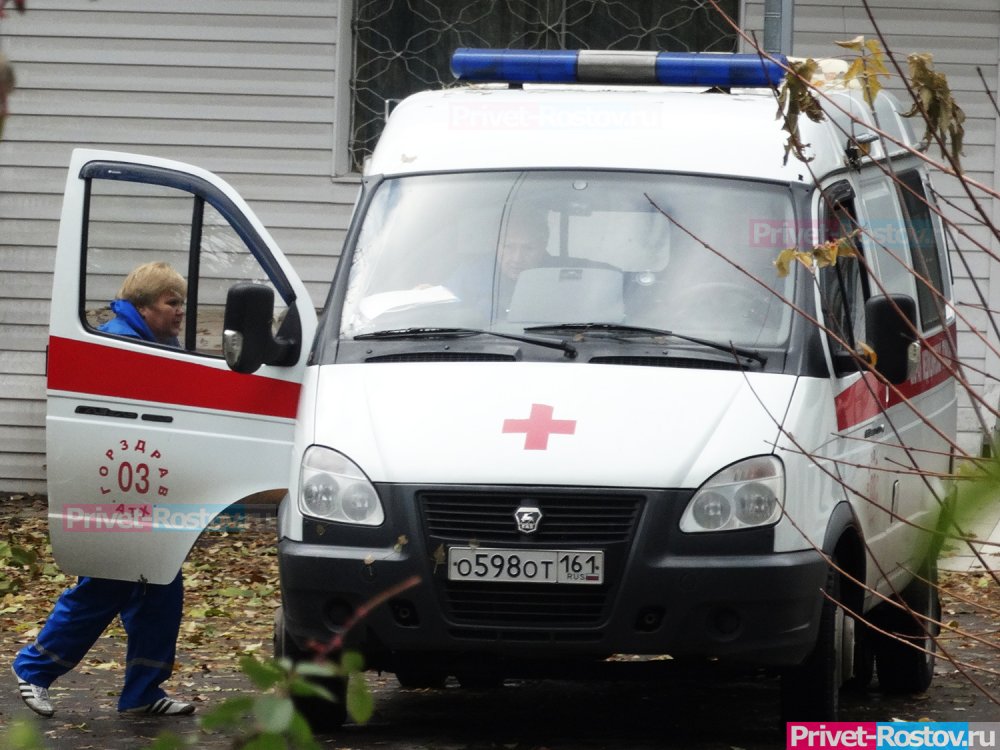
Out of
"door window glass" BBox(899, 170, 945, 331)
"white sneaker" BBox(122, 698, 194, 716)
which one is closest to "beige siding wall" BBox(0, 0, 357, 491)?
"door window glass" BBox(899, 170, 945, 331)

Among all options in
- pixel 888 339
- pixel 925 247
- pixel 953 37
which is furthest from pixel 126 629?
pixel 953 37

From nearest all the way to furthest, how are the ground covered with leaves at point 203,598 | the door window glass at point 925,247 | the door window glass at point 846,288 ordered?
1. the door window glass at point 846,288
2. the door window glass at point 925,247
3. the ground covered with leaves at point 203,598

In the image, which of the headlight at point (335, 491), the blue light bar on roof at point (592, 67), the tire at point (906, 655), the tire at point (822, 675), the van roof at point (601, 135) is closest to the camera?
the headlight at point (335, 491)

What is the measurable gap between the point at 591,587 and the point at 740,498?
0.54 m

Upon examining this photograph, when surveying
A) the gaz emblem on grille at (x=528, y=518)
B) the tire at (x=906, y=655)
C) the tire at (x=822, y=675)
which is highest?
the gaz emblem on grille at (x=528, y=518)

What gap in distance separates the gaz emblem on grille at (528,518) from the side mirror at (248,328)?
1.30 metres

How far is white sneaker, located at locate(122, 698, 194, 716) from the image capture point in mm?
6781

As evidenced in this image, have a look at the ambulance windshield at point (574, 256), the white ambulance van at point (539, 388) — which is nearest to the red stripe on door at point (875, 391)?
the white ambulance van at point (539, 388)

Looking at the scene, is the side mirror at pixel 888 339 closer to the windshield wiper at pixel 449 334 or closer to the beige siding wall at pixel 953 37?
the windshield wiper at pixel 449 334

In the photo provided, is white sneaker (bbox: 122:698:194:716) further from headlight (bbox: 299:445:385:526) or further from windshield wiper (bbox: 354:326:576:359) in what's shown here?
windshield wiper (bbox: 354:326:576:359)

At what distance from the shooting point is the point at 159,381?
668 cm

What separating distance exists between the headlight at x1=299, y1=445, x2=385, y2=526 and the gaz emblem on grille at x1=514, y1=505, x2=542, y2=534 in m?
0.44

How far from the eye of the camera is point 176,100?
12.7 metres

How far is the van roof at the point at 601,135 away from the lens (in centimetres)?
625
